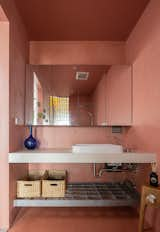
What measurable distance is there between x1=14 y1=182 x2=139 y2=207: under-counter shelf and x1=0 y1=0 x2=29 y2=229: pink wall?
Answer: 188 millimetres

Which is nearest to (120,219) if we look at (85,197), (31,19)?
(85,197)

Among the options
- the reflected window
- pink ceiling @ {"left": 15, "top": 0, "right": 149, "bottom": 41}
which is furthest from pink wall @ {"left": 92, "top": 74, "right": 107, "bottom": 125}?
pink ceiling @ {"left": 15, "top": 0, "right": 149, "bottom": 41}

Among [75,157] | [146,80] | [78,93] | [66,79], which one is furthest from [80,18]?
[75,157]

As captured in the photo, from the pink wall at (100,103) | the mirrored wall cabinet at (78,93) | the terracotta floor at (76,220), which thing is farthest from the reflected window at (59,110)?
the terracotta floor at (76,220)

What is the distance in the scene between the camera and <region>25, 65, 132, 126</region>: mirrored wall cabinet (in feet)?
9.22

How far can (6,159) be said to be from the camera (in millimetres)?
2096

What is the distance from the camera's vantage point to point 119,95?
2846 mm

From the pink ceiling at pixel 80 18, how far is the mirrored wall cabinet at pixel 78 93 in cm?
47

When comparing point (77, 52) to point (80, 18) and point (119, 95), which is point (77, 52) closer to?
point (80, 18)

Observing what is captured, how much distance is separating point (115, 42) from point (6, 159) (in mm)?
2303

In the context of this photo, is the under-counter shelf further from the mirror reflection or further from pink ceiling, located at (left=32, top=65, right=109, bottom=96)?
pink ceiling, located at (left=32, top=65, right=109, bottom=96)

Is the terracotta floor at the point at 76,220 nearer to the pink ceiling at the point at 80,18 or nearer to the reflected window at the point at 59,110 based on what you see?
the reflected window at the point at 59,110

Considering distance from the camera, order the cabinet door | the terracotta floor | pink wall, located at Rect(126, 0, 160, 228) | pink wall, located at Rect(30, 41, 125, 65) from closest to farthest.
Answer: pink wall, located at Rect(126, 0, 160, 228)
the terracotta floor
the cabinet door
pink wall, located at Rect(30, 41, 125, 65)

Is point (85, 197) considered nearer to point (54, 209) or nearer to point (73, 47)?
point (54, 209)
